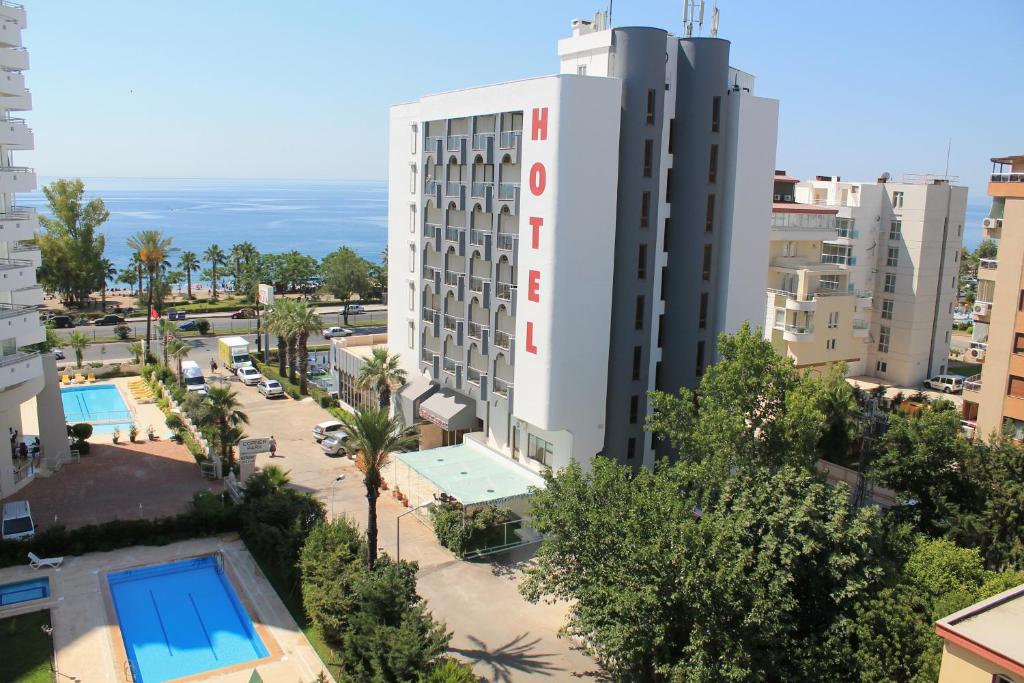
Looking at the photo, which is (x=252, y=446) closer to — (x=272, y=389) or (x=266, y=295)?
(x=272, y=389)

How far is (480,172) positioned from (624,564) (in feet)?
Result: 76.5

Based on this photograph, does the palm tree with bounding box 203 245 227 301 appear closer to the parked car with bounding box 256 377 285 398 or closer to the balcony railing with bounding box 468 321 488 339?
the parked car with bounding box 256 377 285 398

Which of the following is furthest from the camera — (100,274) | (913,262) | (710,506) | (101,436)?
(100,274)

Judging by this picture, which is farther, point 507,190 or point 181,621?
point 507,190

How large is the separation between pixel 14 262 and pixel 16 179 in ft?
12.4

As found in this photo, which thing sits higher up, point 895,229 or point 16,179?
point 16,179

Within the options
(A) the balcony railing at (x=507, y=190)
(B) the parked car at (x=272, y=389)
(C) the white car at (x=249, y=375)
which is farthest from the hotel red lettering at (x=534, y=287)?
(C) the white car at (x=249, y=375)

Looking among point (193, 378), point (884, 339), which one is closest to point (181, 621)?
point (193, 378)

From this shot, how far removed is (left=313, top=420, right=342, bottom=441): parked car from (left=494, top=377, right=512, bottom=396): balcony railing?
44.3ft

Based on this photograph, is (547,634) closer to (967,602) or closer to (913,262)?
(967,602)

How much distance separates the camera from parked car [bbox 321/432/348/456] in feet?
154

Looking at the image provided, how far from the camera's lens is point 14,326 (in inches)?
1430

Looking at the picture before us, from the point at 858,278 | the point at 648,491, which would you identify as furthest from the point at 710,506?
the point at 858,278

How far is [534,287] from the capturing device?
36250 mm
